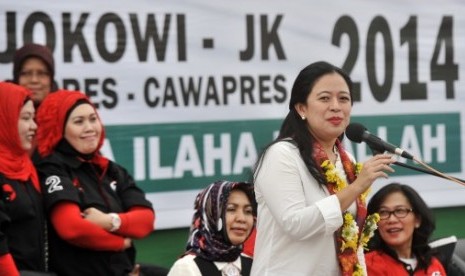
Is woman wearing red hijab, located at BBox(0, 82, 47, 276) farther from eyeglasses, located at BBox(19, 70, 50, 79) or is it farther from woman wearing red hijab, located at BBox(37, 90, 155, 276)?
eyeglasses, located at BBox(19, 70, 50, 79)

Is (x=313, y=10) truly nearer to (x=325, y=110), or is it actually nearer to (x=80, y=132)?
(x=80, y=132)

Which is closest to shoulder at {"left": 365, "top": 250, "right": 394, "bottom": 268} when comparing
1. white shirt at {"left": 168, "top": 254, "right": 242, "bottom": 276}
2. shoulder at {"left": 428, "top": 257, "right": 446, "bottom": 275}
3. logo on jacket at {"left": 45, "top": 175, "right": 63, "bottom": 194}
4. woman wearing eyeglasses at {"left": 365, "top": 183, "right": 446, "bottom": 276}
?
woman wearing eyeglasses at {"left": 365, "top": 183, "right": 446, "bottom": 276}

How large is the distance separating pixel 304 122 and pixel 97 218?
1.47 meters

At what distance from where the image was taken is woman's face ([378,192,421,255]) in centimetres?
560

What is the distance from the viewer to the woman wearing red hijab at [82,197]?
16.9ft

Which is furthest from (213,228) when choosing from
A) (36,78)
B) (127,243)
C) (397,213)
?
(36,78)

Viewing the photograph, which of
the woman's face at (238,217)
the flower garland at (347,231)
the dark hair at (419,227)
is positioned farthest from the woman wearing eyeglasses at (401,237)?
the flower garland at (347,231)

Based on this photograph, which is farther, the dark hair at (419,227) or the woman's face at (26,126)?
the dark hair at (419,227)

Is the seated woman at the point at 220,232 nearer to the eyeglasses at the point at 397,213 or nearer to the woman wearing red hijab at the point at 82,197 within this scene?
the woman wearing red hijab at the point at 82,197

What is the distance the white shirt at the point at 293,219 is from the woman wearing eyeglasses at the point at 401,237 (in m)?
1.66

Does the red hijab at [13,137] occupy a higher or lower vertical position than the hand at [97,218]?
higher

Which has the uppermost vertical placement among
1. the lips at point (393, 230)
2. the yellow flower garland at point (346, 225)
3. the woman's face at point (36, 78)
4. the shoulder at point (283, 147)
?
the woman's face at point (36, 78)

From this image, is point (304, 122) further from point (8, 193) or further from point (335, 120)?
point (8, 193)

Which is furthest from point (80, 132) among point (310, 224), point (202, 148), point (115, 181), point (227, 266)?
point (310, 224)
